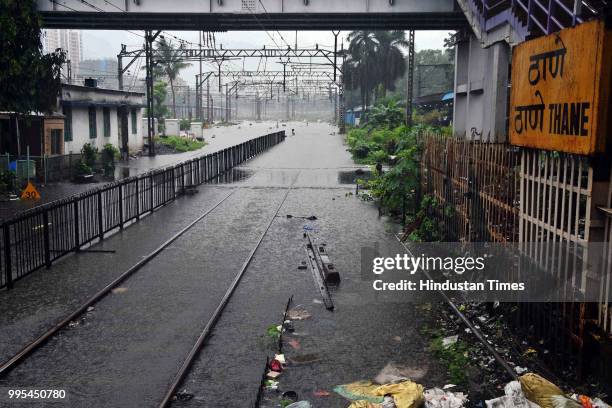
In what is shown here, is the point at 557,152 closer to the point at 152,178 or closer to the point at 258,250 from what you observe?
the point at 258,250

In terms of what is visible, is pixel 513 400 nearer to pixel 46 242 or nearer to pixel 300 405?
pixel 300 405

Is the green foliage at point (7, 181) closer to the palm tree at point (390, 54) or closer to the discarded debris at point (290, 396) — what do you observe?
the discarded debris at point (290, 396)

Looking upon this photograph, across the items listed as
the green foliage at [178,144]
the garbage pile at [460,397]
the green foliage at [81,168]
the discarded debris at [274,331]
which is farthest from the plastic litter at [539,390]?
the green foliage at [178,144]

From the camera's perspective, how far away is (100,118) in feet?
108

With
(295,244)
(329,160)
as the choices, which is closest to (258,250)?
(295,244)

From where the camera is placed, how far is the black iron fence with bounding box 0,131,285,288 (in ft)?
32.7

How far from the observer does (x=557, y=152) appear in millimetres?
6352

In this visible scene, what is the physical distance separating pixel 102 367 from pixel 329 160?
29875 mm

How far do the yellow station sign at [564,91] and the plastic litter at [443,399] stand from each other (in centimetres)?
263

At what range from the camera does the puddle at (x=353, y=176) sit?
81.7ft

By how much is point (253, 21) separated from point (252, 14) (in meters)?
1.26

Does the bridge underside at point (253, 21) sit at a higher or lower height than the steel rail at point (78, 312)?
higher

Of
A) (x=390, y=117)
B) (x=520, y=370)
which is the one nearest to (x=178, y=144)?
(x=390, y=117)

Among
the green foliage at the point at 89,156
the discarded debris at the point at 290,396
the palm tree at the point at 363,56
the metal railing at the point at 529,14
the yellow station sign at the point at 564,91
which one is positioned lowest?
the discarded debris at the point at 290,396
